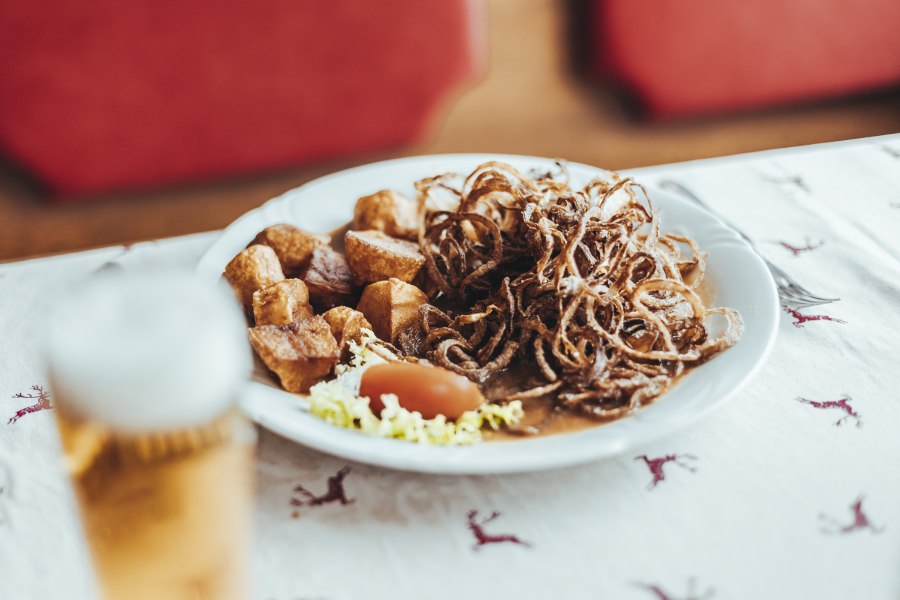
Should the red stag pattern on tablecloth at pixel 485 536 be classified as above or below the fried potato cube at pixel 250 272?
below

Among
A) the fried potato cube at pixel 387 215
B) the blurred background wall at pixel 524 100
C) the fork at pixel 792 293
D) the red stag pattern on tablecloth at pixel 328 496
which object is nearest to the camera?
the red stag pattern on tablecloth at pixel 328 496

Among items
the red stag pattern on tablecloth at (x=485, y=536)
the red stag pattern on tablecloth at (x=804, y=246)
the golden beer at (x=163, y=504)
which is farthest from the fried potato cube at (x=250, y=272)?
the red stag pattern on tablecloth at (x=804, y=246)

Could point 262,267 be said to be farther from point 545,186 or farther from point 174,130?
point 174,130

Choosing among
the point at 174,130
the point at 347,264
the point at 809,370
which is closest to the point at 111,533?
the point at 347,264

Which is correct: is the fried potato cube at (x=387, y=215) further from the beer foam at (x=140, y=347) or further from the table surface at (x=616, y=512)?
the beer foam at (x=140, y=347)

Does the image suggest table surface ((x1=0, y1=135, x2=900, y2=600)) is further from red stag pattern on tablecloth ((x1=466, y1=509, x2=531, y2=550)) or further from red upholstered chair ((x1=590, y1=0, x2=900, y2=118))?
red upholstered chair ((x1=590, y1=0, x2=900, y2=118))

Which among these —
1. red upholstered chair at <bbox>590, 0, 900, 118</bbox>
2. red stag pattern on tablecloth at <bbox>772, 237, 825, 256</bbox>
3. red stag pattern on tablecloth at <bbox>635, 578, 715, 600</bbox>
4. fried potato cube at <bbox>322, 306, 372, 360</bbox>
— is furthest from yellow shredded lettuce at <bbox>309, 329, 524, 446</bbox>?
red upholstered chair at <bbox>590, 0, 900, 118</bbox>

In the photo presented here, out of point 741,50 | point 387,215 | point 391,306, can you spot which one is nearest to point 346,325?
point 391,306

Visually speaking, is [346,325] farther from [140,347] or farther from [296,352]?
[140,347]
